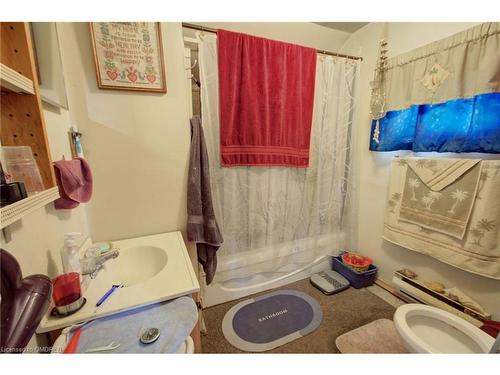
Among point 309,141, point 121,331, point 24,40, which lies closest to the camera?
point 24,40

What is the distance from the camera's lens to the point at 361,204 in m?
2.12

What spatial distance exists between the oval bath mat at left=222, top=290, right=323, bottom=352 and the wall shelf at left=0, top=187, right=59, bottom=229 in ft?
4.53

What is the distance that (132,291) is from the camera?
0.75 meters

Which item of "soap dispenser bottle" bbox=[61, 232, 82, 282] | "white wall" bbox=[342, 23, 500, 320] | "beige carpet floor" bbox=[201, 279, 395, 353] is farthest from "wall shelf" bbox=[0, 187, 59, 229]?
"white wall" bbox=[342, 23, 500, 320]

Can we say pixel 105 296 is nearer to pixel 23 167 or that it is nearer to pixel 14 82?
pixel 23 167

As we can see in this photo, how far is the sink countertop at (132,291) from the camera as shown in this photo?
0.64 m

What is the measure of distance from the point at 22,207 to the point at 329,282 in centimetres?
214

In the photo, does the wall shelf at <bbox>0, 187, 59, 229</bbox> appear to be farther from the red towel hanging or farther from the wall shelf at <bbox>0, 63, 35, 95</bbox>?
the red towel hanging

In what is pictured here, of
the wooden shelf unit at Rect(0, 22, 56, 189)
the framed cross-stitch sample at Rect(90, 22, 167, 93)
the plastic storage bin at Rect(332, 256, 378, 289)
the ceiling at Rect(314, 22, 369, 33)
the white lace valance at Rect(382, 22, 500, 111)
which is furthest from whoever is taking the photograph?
the plastic storage bin at Rect(332, 256, 378, 289)

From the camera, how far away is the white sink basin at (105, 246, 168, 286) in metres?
0.99

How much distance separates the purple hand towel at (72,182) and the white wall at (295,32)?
4.35 ft
